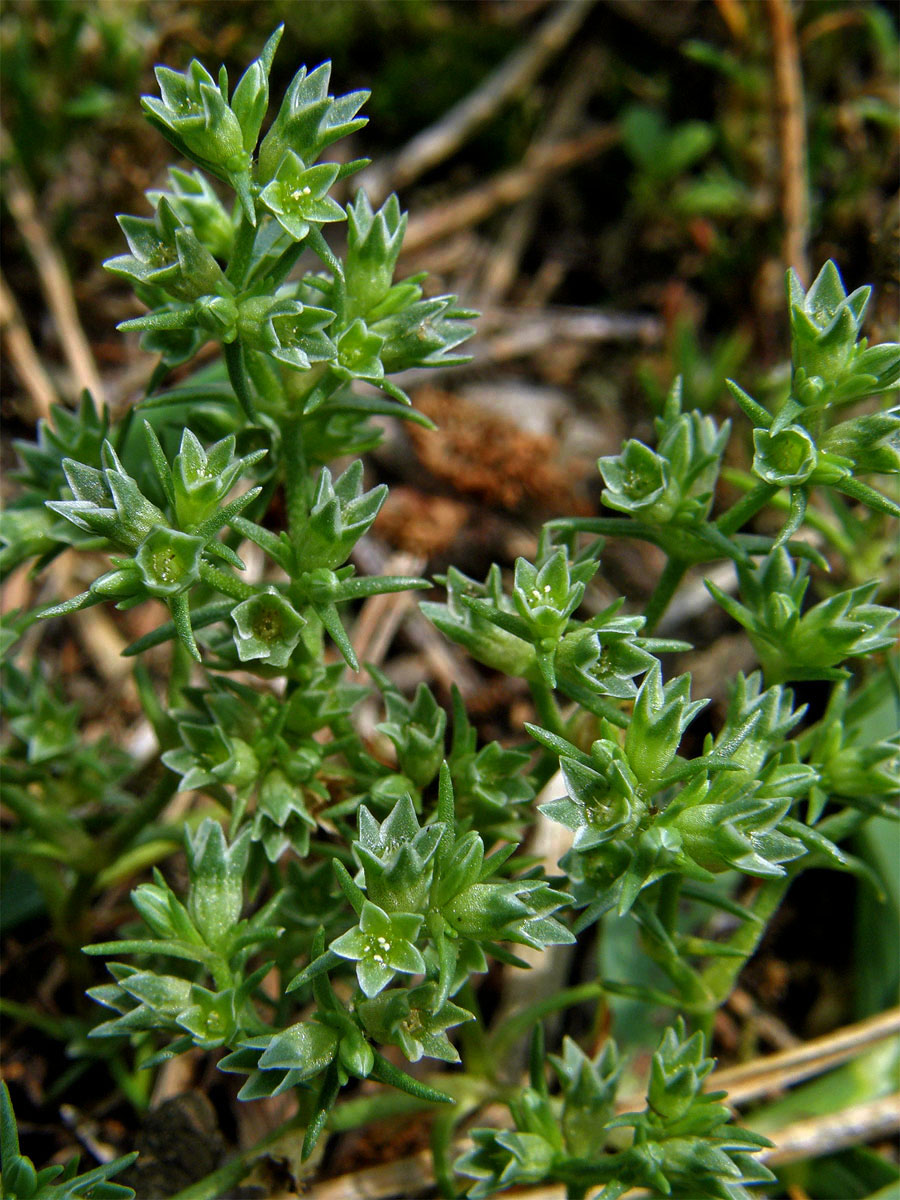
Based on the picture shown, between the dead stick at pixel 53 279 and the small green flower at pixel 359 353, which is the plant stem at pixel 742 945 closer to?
the small green flower at pixel 359 353

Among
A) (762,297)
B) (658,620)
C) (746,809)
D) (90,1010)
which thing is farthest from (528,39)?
(90,1010)

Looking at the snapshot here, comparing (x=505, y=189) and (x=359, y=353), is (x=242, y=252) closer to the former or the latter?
(x=359, y=353)

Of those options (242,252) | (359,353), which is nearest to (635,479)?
(359,353)

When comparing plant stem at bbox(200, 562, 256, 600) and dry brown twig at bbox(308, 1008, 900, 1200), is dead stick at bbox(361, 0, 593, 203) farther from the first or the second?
dry brown twig at bbox(308, 1008, 900, 1200)

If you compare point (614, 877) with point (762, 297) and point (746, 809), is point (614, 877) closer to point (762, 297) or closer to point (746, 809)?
point (746, 809)

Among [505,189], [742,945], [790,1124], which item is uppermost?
[505,189]
